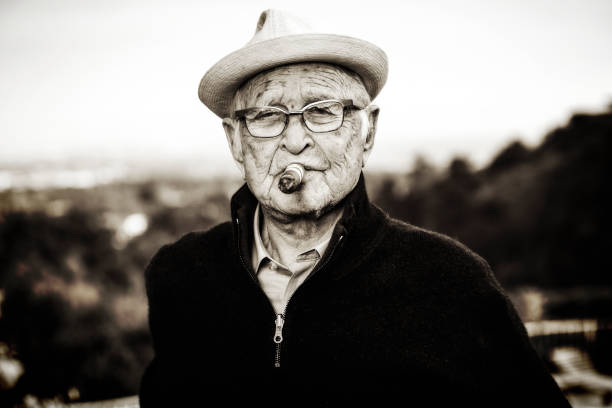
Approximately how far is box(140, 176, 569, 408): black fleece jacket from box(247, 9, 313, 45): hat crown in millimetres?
692

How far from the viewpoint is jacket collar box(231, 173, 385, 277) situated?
5.58 ft

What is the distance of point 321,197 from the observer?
1.73 m

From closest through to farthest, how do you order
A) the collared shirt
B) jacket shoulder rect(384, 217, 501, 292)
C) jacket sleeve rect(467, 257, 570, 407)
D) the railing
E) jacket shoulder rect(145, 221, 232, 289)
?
jacket sleeve rect(467, 257, 570, 407), jacket shoulder rect(384, 217, 501, 292), the collared shirt, jacket shoulder rect(145, 221, 232, 289), the railing

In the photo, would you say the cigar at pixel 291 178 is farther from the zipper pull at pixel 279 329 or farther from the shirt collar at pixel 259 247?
A: the zipper pull at pixel 279 329

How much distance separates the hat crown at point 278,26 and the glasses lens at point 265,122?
0.89ft

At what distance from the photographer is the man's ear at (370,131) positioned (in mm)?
1884

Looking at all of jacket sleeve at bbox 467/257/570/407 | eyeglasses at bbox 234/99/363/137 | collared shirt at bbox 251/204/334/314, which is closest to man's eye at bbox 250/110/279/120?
eyeglasses at bbox 234/99/363/137

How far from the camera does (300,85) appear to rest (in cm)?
170

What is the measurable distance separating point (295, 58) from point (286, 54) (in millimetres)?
39

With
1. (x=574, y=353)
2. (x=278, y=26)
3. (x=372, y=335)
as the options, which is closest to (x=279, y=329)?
(x=372, y=335)

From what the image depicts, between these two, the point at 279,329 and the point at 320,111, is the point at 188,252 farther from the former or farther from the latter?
the point at 320,111

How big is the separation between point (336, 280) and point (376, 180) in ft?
101

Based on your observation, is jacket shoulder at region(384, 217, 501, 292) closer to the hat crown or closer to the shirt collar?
the shirt collar

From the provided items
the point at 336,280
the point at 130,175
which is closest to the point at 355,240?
the point at 336,280
